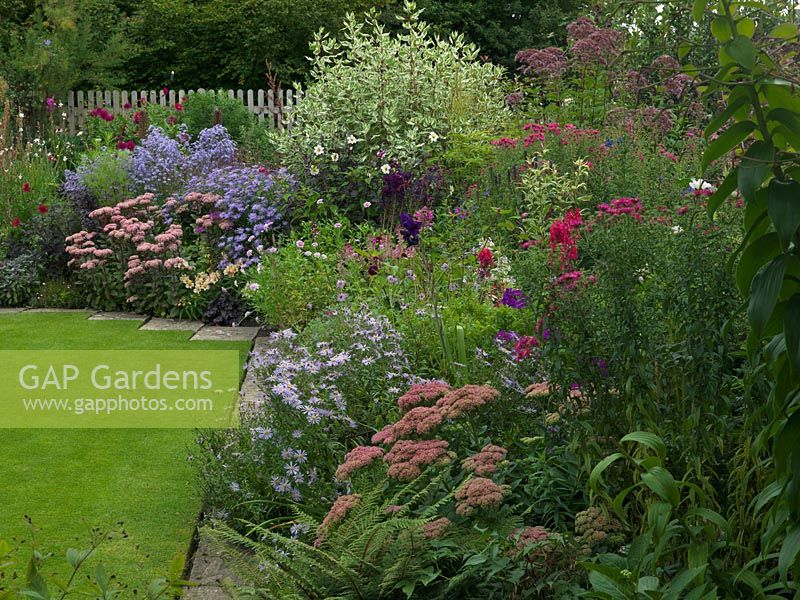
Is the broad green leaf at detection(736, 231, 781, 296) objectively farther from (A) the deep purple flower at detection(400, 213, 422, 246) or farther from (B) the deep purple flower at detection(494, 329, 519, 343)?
(A) the deep purple flower at detection(400, 213, 422, 246)

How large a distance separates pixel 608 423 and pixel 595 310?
0.38 meters

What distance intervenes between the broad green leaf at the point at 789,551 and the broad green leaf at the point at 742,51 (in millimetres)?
936

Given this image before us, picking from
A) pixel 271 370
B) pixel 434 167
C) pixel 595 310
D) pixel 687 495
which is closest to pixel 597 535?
pixel 687 495

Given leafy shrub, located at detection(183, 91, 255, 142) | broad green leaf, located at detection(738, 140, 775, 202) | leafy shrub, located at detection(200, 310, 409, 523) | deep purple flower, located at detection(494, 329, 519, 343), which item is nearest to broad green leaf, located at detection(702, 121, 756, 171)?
broad green leaf, located at detection(738, 140, 775, 202)

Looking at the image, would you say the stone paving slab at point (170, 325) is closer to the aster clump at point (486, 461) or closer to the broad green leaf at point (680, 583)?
the aster clump at point (486, 461)

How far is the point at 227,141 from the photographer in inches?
382

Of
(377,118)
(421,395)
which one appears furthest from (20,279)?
(421,395)

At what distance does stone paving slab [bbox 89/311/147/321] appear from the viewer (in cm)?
746

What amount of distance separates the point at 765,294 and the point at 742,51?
43cm

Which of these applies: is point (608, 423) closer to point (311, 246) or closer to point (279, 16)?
point (311, 246)

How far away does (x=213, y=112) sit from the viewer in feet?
48.6

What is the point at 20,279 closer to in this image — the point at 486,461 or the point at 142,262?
the point at 142,262

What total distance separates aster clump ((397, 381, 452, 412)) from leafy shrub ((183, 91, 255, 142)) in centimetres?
1168

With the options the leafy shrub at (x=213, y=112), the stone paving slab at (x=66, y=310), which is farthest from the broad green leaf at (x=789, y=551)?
the leafy shrub at (x=213, y=112)
